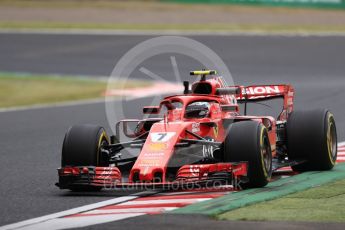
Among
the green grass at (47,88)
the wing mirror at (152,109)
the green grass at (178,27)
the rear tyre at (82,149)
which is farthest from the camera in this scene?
the green grass at (178,27)

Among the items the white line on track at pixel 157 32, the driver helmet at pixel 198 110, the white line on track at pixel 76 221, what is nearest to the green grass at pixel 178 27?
the white line on track at pixel 157 32

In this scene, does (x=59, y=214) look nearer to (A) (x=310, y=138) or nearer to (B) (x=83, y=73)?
(A) (x=310, y=138)

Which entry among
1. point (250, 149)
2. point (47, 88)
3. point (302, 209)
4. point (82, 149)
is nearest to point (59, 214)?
point (82, 149)

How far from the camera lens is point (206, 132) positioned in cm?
A: 1201

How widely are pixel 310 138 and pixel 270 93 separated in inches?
57.1

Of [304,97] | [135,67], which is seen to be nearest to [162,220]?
[304,97]

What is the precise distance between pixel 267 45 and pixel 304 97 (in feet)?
40.8

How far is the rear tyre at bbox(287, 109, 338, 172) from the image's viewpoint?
12.3 m

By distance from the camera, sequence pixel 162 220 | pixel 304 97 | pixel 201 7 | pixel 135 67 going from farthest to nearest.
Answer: pixel 201 7 → pixel 135 67 → pixel 304 97 → pixel 162 220

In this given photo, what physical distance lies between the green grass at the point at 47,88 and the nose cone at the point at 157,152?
13.4 m

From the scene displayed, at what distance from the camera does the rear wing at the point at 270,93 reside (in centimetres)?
1355

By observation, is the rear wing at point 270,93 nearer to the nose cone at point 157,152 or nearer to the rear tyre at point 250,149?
the nose cone at point 157,152

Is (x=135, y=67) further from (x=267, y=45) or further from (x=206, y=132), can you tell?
(x=206, y=132)

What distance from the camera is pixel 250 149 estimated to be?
36.3 ft
